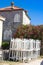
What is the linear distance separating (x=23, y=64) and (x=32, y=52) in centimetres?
305

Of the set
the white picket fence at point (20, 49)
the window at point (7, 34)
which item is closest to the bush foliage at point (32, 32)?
the window at point (7, 34)

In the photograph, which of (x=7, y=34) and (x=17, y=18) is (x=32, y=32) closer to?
(x=17, y=18)

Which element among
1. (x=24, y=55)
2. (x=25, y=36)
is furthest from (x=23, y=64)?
(x=25, y=36)

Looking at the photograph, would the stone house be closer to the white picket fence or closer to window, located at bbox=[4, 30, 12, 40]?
window, located at bbox=[4, 30, 12, 40]

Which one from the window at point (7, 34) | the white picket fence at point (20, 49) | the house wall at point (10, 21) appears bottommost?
the white picket fence at point (20, 49)

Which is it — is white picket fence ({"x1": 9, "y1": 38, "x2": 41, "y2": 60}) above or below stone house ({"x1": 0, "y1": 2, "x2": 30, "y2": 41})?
below

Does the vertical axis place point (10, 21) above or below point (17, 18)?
below

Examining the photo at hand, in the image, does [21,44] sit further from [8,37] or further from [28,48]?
[8,37]

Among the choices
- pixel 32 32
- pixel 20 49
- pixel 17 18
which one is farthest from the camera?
pixel 17 18

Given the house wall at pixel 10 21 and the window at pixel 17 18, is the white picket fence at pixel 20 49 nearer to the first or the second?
the house wall at pixel 10 21

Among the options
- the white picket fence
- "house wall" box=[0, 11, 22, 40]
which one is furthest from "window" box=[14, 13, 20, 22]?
the white picket fence

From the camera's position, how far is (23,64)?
1527 centimetres

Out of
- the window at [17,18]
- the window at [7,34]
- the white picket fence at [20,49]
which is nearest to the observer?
the white picket fence at [20,49]

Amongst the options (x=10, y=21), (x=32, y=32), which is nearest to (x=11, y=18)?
(x=10, y=21)
